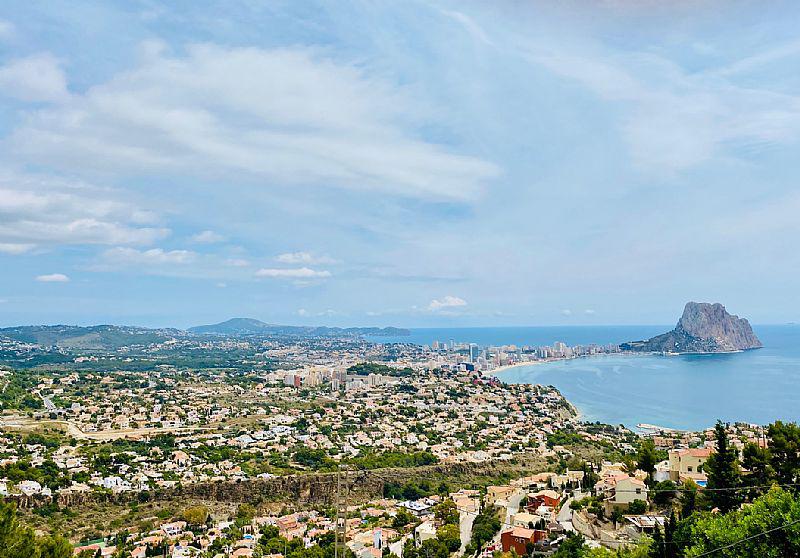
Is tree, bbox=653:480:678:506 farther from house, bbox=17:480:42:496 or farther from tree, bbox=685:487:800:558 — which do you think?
house, bbox=17:480:42:496

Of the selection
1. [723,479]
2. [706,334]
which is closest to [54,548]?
[723,479]

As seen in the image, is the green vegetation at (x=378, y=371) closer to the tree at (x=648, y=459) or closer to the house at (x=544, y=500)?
the house at (x=544, y=500)

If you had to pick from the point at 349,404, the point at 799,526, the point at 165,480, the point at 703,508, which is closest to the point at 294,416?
the point at 349,404

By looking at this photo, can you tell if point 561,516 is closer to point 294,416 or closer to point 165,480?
point 165,480

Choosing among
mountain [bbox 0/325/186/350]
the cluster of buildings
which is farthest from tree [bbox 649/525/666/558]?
mountain [bbox 0/325/186/350]

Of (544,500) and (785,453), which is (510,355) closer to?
(544,500)

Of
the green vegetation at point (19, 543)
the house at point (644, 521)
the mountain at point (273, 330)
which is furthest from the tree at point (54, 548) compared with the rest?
the mountain at point (273, 330)
